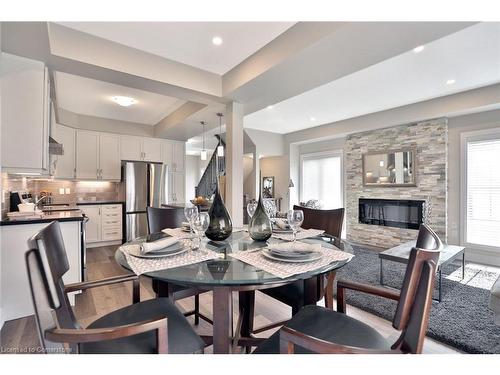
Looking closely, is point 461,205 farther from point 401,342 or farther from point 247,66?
point 401,342

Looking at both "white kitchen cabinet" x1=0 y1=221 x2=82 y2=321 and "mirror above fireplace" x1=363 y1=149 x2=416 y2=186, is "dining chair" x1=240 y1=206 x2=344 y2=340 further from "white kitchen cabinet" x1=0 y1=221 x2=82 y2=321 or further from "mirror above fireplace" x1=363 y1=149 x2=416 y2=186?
"mirror above fireplace" x1=363 y1=149 x2=416 y2=186

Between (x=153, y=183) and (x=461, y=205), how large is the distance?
5.66m

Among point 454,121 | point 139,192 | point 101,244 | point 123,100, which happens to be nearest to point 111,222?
point 101,244

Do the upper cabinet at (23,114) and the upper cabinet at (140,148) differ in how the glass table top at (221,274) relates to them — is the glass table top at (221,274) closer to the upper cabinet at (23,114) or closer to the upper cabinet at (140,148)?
the upper cabinet at (23,114)

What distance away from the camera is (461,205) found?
412cm

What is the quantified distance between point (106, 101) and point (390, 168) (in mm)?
5360

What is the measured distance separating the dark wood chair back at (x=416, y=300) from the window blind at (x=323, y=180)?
540 centimetres

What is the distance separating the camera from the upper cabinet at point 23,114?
2.21m

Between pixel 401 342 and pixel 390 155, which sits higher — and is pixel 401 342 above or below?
below

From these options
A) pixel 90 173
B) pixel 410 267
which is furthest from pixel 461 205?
pixel 90 173

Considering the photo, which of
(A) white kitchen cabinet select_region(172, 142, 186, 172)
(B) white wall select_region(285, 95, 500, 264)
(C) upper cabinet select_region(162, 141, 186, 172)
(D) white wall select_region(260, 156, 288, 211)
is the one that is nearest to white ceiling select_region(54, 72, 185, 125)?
(C) upper cabinet select_region(162, 141, 186, 172)

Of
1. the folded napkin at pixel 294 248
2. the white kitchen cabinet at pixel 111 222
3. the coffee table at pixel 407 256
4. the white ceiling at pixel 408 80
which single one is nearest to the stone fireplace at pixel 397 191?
the white ceiling at pixel 408 80

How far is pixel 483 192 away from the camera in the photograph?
3934 mm
